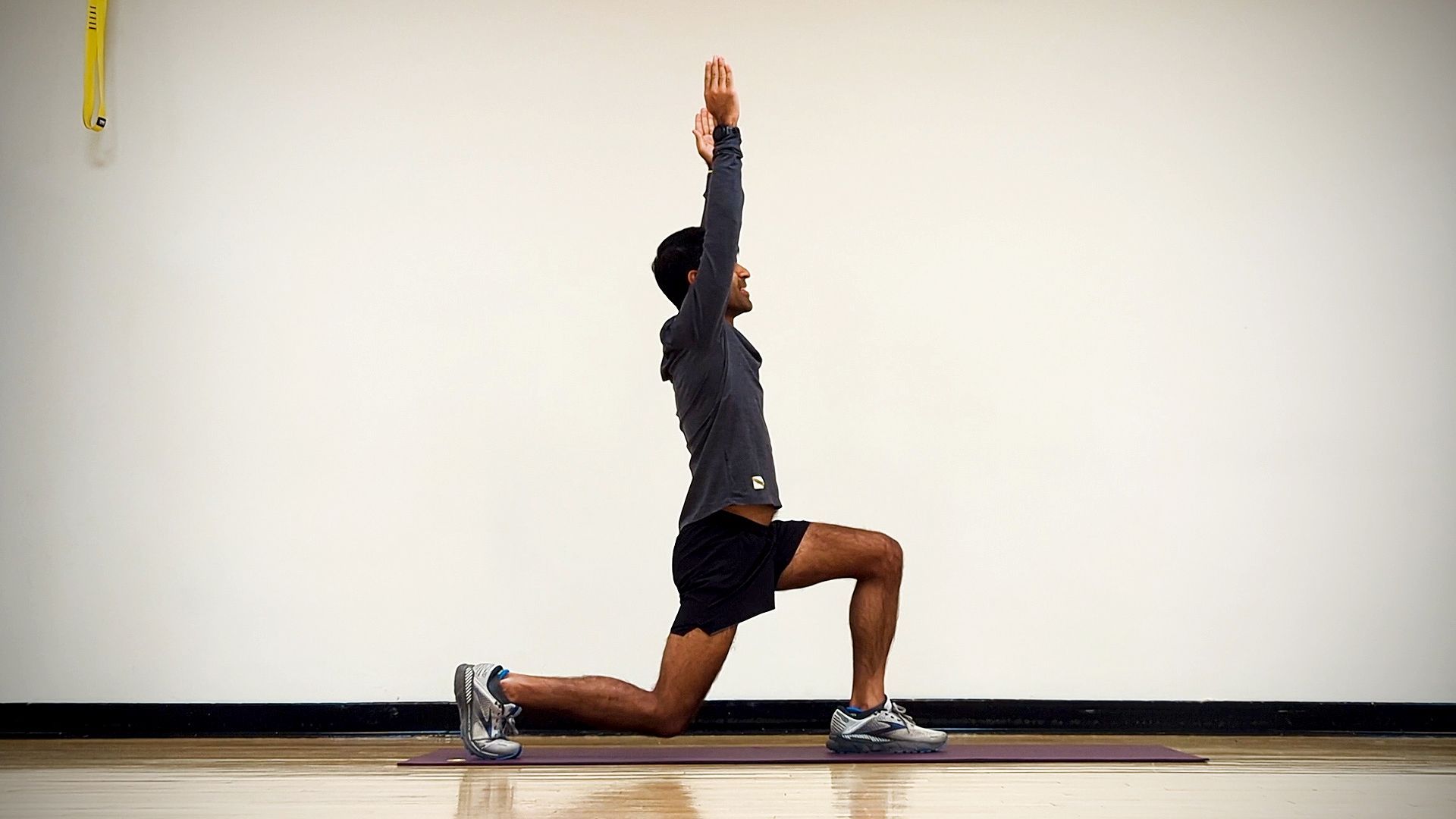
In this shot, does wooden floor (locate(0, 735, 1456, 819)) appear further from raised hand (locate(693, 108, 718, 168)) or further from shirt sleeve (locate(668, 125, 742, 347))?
raised hand (locate(693, 108, 718, 168))

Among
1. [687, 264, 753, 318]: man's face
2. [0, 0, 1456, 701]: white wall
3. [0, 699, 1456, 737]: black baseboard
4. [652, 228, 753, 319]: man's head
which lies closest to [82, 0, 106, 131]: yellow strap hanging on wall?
[0, 0, 1456, 701]: white wall

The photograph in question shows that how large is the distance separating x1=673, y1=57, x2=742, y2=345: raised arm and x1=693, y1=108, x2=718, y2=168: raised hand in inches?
1.4

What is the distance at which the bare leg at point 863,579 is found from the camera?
9.03 feet

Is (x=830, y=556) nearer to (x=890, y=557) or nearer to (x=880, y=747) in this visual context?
(x=890, y=557)

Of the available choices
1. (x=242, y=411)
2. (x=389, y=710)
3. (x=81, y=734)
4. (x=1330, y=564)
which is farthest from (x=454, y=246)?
(x=1330, y=564)

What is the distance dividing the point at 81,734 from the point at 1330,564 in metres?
3.57

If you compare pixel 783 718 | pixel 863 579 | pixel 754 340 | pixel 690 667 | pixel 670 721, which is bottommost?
pixel 783 718

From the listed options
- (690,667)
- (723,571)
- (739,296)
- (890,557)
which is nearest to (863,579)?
(890,557)

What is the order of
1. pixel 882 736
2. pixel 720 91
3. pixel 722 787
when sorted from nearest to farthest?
1. pixel 722 787
2. pixel 720 91
3. pixel 882 736

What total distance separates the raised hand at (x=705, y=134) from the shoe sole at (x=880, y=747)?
1.35 metres

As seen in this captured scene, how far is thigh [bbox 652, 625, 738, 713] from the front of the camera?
257cm

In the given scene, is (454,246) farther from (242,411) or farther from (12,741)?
(12,741)

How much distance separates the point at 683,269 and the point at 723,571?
2.31 ft

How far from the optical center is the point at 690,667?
2.58 metres
